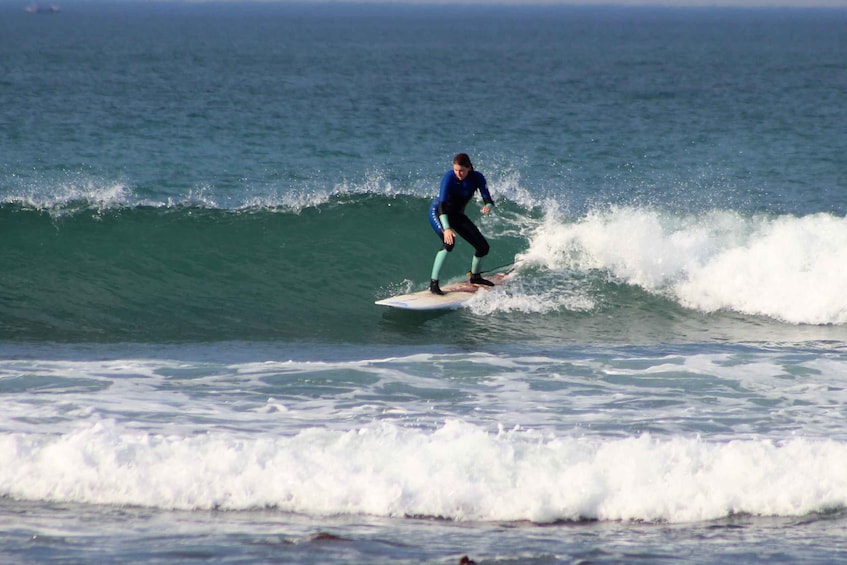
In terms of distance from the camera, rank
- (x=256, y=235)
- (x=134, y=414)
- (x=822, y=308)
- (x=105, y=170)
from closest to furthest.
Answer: (x=134, y=414), (x=822, y=308), (x=256, y=235), (x=105, y=170)

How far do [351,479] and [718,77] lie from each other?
4939 cm

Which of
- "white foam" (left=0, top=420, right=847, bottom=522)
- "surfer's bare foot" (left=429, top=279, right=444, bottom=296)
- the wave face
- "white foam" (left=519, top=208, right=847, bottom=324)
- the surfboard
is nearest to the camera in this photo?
"white foam" (left=0, top=420, right=847, bottom=522)

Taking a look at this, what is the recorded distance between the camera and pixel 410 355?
10289 millimetres

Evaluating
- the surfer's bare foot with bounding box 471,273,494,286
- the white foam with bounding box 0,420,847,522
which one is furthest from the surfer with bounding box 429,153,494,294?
the white foam with bounding box 0,420,847,522

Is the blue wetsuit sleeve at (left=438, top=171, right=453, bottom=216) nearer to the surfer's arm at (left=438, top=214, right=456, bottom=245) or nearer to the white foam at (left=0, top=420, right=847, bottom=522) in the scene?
the surfer's arm at (left=438, top=214, right=456, bottom=245)

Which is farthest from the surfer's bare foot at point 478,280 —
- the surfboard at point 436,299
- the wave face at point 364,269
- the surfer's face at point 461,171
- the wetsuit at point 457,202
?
the surfer's face at point 461,171

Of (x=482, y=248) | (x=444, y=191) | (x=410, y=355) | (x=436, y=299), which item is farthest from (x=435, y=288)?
(x=410, y=355)

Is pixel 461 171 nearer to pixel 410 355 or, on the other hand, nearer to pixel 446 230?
pixel 446 230

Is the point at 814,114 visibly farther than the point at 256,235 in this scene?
Yes

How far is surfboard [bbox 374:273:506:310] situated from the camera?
11.8m

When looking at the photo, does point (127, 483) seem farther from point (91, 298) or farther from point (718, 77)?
point (718, 77)

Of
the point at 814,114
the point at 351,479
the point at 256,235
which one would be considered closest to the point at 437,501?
the point at 351,479

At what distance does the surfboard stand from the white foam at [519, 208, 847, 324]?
5.72 feet

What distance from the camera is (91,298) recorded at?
12.4 meters
